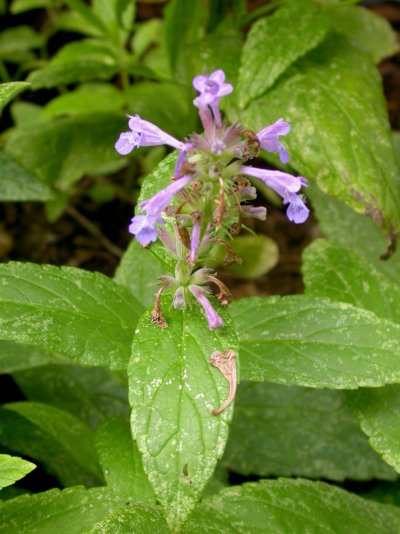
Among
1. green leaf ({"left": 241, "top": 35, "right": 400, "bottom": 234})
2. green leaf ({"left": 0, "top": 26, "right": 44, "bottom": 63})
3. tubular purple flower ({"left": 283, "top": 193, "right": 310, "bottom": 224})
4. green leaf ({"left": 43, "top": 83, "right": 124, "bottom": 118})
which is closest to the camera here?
tubular purple flower ({"left": 283, "top": 193, "right": 310, "bottom": 224})

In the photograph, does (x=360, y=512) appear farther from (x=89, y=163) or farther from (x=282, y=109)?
(x=89, y=163)

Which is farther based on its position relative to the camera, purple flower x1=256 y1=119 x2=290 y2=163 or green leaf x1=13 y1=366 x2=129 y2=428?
green leaf x1=13 y1=366 x2=129 y2=428

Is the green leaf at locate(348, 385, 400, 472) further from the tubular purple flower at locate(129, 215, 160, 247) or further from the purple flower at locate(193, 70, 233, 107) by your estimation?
the purple flower at locate(193, 70, 233, 107)

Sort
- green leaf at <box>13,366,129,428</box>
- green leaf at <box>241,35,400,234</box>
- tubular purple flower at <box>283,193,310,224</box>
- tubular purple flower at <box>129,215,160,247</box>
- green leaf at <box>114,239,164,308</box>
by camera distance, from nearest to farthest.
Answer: tubular purple flower at <box>129,215,160,247</box> < tubular purple flower at <box>283,193,310,224</box> < green leaf at <box>114,239,164,308</box> < green leaf at <box>241,35,400,234</box> < green leaf at <box>13,366,129,428</box>

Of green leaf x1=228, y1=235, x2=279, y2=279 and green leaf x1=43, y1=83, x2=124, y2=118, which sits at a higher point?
green leaf x1=43, y1=83, x2=124, y2=118

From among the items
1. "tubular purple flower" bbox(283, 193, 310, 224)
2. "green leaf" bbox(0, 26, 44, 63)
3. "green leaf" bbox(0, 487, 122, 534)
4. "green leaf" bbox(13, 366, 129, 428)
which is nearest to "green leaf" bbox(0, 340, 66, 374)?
"green leaf" bbox(13, 366, 129, 428)

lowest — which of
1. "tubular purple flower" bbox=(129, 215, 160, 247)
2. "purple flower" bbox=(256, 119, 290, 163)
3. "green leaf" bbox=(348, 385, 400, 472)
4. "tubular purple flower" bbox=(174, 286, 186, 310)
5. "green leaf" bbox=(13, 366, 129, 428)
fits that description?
"green leaf" bbox=(13, 366, 129, 428)
